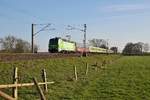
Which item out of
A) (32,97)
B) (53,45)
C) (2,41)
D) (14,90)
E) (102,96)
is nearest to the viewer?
(14,90)

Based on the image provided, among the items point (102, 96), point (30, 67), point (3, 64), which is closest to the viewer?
point (102, 96)

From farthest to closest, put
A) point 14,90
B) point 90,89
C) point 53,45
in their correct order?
1. point 53,45
2. point 90,89
3. point 14,90

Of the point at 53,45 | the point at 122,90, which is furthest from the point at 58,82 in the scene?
the point at 53,45

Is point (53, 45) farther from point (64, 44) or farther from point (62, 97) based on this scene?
point (62, 97)

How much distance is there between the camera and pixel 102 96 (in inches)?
755

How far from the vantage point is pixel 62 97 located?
1845cm

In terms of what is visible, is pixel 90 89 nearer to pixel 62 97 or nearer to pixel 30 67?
pixel 62 97

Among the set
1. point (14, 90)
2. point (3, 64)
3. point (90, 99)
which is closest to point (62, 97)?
point (90, 99)

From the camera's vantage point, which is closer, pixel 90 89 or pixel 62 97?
pixel 62 97

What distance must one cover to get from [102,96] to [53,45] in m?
55.1

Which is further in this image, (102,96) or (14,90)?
(102,96)

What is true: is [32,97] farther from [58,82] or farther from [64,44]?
[64,44]

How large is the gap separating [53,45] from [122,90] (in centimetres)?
5259

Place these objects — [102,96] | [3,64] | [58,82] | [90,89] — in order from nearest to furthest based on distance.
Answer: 1. [102,96]
2. [90,89]
3. [58,82]
4. [3,64]
